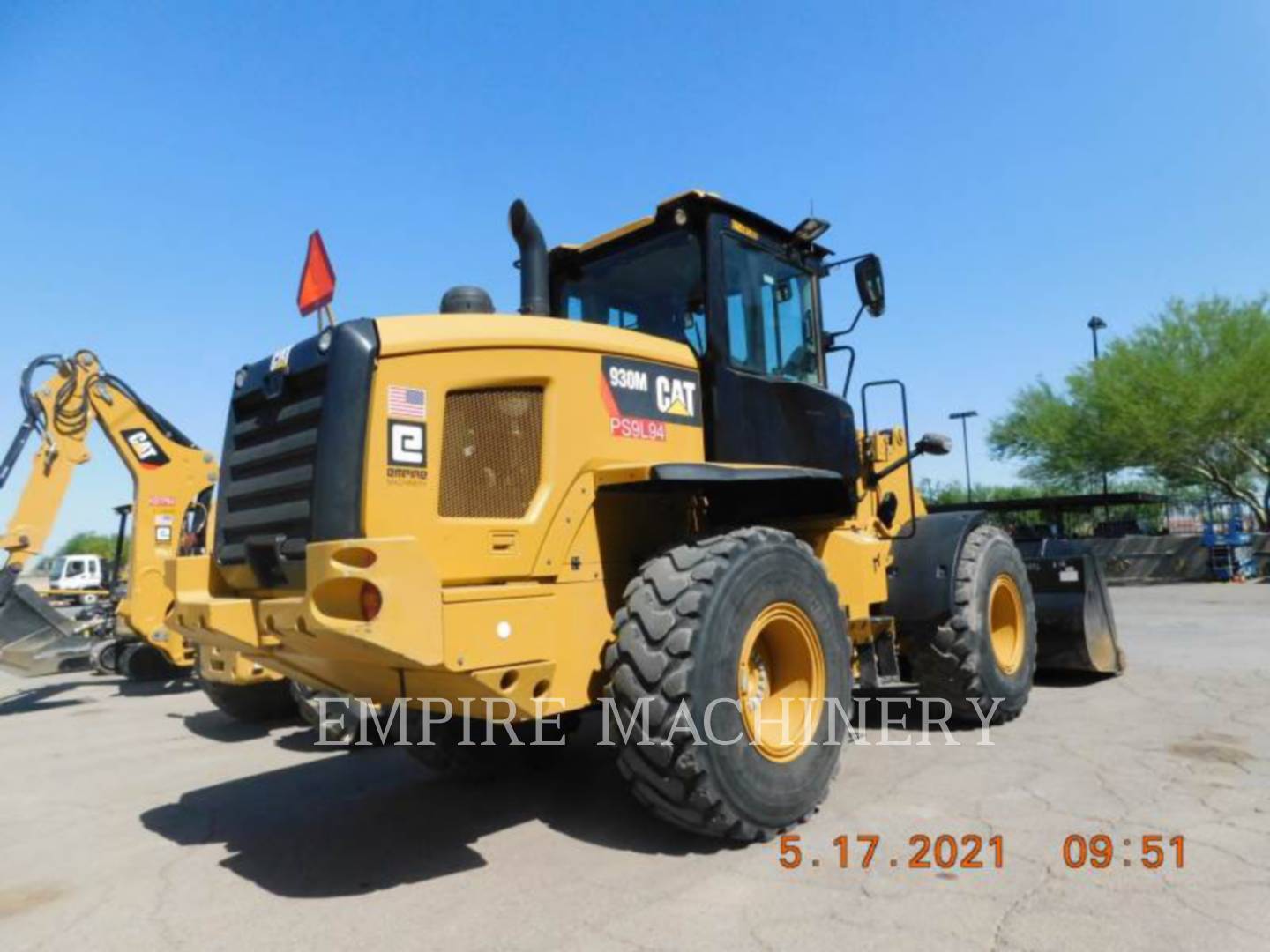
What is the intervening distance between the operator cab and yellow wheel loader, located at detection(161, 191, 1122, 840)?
20 mm

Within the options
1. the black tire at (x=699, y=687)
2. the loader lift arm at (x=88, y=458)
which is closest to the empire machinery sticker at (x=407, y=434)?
the black tire at (x=699, y=687)

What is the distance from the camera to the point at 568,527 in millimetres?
3871

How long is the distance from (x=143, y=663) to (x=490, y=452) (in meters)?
9.11

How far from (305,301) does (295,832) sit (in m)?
2.70

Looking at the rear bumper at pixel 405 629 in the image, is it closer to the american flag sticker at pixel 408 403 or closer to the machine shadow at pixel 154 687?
the american flag sticker at pixel 408 403

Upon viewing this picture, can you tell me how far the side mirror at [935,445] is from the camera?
19.0ft

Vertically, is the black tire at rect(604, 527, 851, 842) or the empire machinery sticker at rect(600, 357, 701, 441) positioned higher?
the empire machinery sticker at rect(600, 357, 701, 441)

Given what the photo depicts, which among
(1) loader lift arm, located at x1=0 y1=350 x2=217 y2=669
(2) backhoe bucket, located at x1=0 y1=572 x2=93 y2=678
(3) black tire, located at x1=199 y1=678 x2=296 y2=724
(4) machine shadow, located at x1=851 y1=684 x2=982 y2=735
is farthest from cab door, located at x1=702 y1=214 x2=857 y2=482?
(2) backhoe bucket, located at x1=0 y1=572 x2=93 y2=678

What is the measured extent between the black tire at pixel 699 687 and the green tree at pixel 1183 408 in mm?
26069

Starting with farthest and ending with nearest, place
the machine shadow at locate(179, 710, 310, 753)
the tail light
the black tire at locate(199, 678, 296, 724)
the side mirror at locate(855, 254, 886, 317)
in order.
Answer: the black tire at locate(199, 678, 296, 724) → the machine shadow at locate(179, 710, 310, 753) → the side mirror at locate(855, 254, 886, 317) → the tail light

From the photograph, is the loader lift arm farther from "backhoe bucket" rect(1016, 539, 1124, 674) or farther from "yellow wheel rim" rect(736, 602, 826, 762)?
"backhoe bucket" rect(1016, 539, 1124, 674)

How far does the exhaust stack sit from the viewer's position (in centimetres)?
492

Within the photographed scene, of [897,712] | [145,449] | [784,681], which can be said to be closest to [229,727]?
[145,449]

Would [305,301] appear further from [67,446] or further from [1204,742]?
[67,446]
